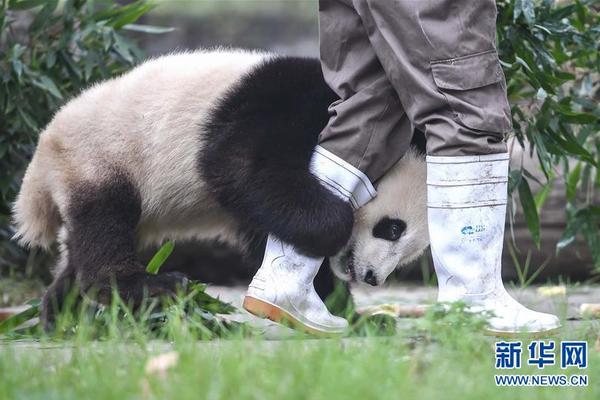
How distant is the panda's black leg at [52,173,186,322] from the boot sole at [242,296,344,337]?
34cm

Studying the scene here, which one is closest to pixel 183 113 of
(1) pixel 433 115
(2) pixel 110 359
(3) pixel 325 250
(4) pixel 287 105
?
(4) pixel 287 105

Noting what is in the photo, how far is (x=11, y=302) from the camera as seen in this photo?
4867 millimetres

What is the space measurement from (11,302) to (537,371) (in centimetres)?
321

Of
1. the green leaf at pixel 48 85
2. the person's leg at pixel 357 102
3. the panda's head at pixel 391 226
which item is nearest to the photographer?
the person's leg at pixel 357 102

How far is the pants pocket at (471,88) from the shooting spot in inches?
115

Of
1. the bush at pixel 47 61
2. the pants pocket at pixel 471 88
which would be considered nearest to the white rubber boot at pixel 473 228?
the pants pocket at pixel 471 88

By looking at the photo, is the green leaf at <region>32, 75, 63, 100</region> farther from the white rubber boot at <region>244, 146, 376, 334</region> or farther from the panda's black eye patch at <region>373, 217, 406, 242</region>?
the panda's black eye patch at <region>373, 217, 406, 242</region>

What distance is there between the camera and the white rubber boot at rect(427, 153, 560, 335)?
2.96 metres

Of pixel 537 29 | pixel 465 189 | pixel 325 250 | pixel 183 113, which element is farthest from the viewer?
pixel 537 29

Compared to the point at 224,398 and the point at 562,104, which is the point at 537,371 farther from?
the point at 562,104

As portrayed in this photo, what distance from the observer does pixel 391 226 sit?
339cm

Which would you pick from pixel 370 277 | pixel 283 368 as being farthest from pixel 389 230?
pixel 283 368

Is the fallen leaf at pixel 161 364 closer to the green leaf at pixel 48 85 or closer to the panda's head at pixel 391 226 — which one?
the panda's head at pixel 391 226

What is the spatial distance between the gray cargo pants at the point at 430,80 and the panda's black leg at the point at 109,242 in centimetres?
84
